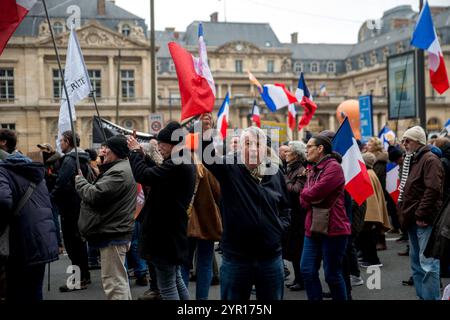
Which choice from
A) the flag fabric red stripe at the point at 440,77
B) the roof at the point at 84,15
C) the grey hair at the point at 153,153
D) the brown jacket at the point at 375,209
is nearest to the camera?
the grey hair at the point at 153,153

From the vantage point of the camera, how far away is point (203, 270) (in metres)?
5.97

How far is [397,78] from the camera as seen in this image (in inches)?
550

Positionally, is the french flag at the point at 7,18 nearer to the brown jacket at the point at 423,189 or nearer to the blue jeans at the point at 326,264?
the blue jeans at the point at 326,264

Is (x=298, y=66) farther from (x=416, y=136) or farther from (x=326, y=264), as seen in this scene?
(x=326, y=264)

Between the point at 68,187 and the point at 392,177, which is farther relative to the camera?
the point at 392,177

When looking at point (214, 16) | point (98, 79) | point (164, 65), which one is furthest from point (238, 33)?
point (98, 79)

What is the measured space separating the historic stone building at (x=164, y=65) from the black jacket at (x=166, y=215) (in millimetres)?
38700

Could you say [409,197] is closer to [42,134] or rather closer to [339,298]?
[339,298]

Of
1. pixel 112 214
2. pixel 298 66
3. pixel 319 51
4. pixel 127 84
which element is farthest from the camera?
pixel 319 51

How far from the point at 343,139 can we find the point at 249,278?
2765 mm

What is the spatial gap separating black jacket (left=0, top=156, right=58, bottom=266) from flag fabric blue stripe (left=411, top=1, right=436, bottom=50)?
7.65 meters

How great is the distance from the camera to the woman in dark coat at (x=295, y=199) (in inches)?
Result: 269

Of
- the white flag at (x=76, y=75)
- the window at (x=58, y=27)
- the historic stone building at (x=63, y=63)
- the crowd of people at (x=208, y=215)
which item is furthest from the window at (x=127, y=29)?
the crowd of people at (x=208, y=215)

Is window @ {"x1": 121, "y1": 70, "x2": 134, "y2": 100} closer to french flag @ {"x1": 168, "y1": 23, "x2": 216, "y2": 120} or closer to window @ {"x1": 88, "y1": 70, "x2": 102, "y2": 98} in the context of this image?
window @ {"x1": 88, "y1": 70, "x2": 102, "y2": 98}
